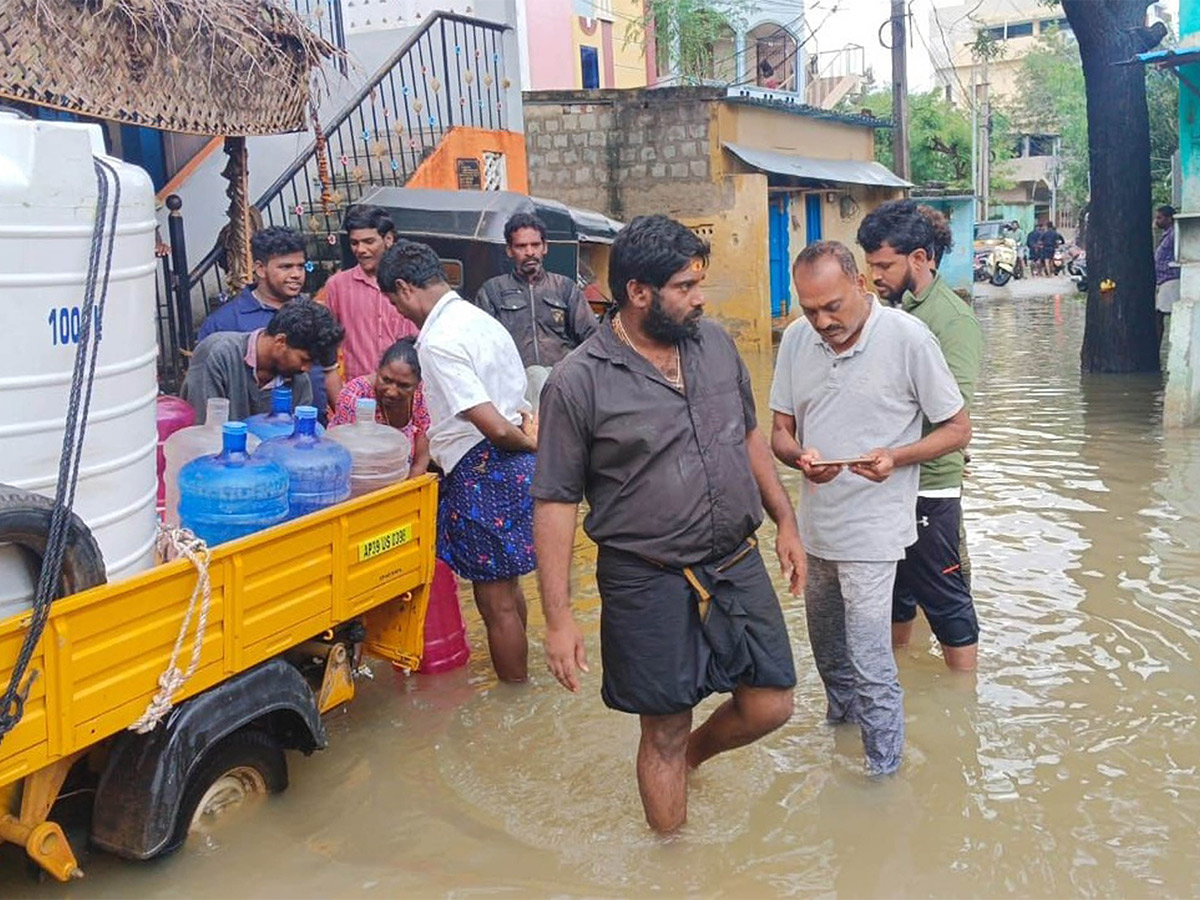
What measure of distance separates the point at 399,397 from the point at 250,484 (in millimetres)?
1412

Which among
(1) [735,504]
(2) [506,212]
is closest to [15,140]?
(1) [735,504]

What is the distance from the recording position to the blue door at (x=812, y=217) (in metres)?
21.7

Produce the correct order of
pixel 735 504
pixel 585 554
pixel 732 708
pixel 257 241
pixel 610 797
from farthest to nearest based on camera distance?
pixel 585 554 < pixel 257 241 < pixel 610 797 < pixel 732 708 < pixel 735 504

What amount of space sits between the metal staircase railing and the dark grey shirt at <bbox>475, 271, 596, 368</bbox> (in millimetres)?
4095

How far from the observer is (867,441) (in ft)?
13.2

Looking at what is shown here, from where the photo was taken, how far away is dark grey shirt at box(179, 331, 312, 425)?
15.8 ft

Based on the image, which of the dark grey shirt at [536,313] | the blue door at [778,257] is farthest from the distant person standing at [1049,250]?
the dark grey shirt at [536,313]

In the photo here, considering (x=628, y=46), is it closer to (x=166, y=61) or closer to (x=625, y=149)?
(x=625, y=149)

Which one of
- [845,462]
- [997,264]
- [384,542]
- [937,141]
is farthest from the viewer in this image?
[937,141]

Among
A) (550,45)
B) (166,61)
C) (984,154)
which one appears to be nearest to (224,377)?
(166,61)

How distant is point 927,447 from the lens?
156 inches

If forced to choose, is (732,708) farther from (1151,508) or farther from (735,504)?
(1151,508)

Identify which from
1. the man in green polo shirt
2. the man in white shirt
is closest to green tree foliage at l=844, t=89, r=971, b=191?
the man in green polo shirt

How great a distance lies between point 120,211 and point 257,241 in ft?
8.13
